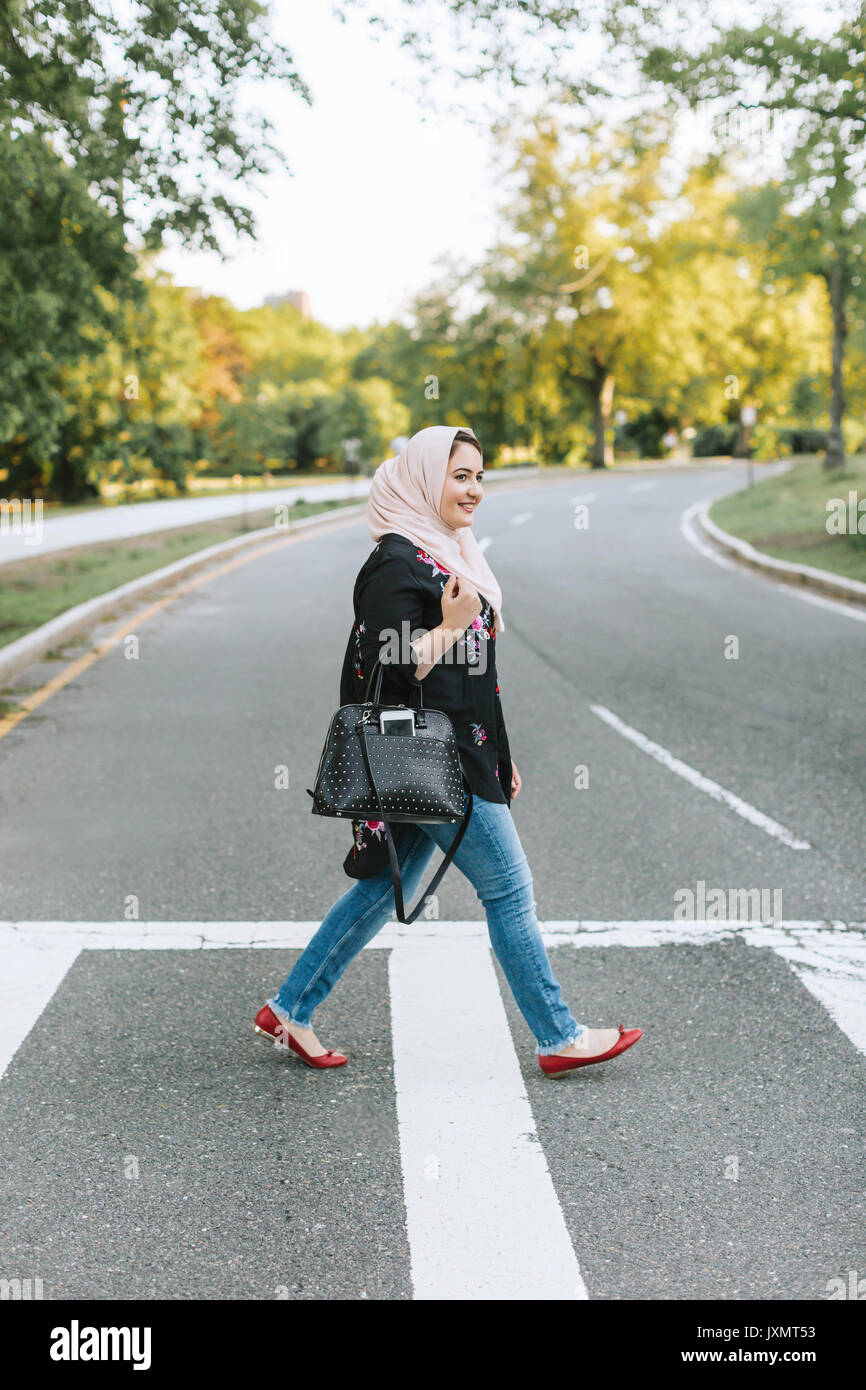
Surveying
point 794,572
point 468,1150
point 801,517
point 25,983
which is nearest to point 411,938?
point 25,983

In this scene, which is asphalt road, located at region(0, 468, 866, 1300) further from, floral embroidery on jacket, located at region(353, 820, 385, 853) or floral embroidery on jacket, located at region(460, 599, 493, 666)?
floral embroidery on jacket, located at region(460, 599, 493, 666)

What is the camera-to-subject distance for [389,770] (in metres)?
3.48

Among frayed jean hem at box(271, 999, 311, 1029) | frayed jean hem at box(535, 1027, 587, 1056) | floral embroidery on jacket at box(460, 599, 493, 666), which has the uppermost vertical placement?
floral embroidery on jacket at box(460, 599, 493, 666)

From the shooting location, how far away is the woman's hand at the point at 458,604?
3.37 metres

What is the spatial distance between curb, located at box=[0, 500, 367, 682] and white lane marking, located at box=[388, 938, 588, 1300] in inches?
260

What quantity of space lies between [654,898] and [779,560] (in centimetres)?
1309

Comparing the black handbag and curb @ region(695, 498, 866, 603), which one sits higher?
the black handbag

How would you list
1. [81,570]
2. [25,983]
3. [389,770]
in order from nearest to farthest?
[389,770] < [25,983] < [81,570]

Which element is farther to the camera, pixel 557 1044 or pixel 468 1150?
pixel 557 1044

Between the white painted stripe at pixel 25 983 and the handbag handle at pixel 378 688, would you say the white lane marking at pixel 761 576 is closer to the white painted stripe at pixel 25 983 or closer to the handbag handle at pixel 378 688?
the white painted stripe at pixel 25 983

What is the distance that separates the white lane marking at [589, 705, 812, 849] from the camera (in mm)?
6352

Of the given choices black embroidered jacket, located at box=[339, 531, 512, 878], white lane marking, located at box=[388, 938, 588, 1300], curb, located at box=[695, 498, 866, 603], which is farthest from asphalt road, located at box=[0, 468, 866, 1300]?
curb, located at box=[695, 498, 866, 603]

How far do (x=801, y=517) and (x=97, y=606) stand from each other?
13857 millimetres

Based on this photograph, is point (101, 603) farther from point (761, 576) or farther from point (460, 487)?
point (460, 487)
